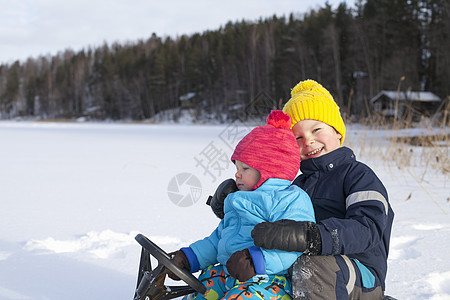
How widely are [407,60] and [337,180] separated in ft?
91.9

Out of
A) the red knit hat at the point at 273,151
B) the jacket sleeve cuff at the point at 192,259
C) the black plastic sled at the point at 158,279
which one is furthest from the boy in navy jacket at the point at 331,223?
the jacket sleeve cuff at the point at 192,259

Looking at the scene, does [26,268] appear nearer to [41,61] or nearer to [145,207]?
[145,207]

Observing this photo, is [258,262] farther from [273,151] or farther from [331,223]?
[273,151]

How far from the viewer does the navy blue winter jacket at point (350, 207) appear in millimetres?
1143

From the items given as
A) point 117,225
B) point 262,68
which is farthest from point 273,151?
point 262,68

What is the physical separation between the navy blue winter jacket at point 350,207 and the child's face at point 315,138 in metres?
0.04

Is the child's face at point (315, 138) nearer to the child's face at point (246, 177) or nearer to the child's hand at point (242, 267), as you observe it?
the child's face at point (246, 177)

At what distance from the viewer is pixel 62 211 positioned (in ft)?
10.8

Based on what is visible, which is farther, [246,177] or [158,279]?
[246,177]

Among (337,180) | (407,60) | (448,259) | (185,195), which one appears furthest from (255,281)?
(407,60)

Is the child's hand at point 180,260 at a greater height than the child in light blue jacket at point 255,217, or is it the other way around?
the child in light blue jacket at point 255,217

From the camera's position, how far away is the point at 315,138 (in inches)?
59.1

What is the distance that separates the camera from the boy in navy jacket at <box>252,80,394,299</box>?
43.4 inches

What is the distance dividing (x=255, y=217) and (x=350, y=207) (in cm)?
31
